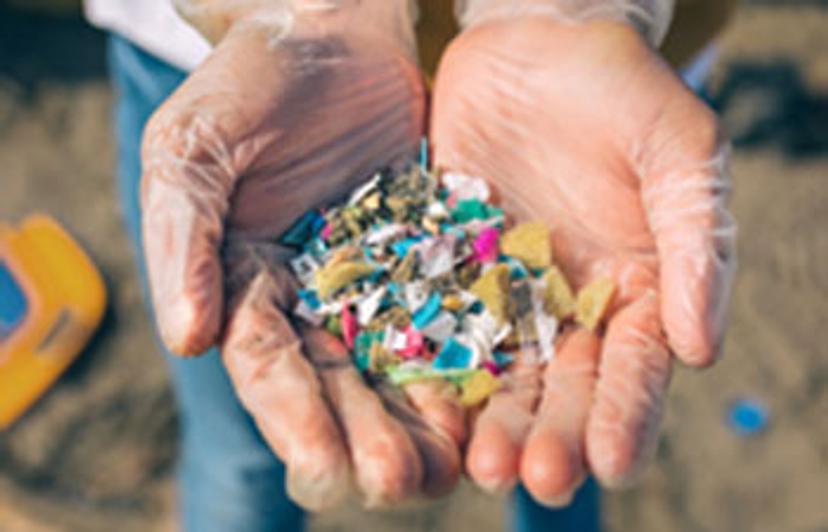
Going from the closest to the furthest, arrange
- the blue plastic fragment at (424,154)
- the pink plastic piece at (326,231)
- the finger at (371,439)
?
the finger at (371,439), the pink plastic piece at (326,231), the blue plastic fragment at (424,154)

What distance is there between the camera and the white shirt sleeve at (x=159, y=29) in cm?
149

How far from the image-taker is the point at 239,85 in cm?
138

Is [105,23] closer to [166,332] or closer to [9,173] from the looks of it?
[166,332]

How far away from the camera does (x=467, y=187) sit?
156cm

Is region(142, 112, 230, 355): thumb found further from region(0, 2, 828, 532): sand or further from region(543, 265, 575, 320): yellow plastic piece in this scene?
region(0, 2, 828, 532): sand

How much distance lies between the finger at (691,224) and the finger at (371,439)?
15.0 inches

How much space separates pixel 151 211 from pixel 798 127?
86.1 inches

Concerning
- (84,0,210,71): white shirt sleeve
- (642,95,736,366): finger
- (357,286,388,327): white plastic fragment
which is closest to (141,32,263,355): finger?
(84,0,210,71): white shirt sleeve

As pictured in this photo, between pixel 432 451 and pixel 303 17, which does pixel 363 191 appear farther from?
pixel 432 451

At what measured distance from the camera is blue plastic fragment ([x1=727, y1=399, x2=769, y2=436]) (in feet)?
7.87

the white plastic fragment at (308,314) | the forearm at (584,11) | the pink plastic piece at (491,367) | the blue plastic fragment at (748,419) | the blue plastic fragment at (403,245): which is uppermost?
the forearm at (584,11)

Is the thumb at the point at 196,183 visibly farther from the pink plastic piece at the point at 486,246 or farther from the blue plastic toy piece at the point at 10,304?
the blue plastic toy piece at the point at 10,304

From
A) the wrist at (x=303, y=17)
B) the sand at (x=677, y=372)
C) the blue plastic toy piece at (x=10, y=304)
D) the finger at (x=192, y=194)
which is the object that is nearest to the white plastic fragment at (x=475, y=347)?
the finger at (x=192, y=194)

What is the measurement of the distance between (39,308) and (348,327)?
141 cm
